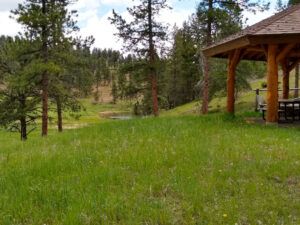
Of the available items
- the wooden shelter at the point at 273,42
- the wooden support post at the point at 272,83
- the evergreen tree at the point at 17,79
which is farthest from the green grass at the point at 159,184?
the evergreen tree at the point at 17,79

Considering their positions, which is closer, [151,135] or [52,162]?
[52,162]

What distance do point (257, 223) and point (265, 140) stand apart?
406 centimetres

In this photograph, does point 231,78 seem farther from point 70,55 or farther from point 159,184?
point 70,55

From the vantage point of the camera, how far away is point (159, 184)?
3.67 meters

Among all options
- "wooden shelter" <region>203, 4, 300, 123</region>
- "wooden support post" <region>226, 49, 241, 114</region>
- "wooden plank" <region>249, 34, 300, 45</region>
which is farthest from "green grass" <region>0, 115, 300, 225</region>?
"wooden support post" <region>226, 49, 241, 114</region>

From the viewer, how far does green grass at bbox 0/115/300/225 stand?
285 centimetres

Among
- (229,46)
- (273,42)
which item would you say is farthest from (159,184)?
(229,46)

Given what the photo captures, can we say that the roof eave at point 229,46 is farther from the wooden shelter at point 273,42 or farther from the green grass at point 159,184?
the green grass at point 159,184

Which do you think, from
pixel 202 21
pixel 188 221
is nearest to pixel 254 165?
pixel 188 221

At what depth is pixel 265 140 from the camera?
247 inches

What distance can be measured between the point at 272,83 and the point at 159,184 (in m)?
6.93

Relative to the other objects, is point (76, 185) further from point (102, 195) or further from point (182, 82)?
point (182, 82)

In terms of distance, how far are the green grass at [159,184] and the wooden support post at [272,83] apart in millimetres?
2907

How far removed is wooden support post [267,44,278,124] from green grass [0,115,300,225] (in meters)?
2.91
